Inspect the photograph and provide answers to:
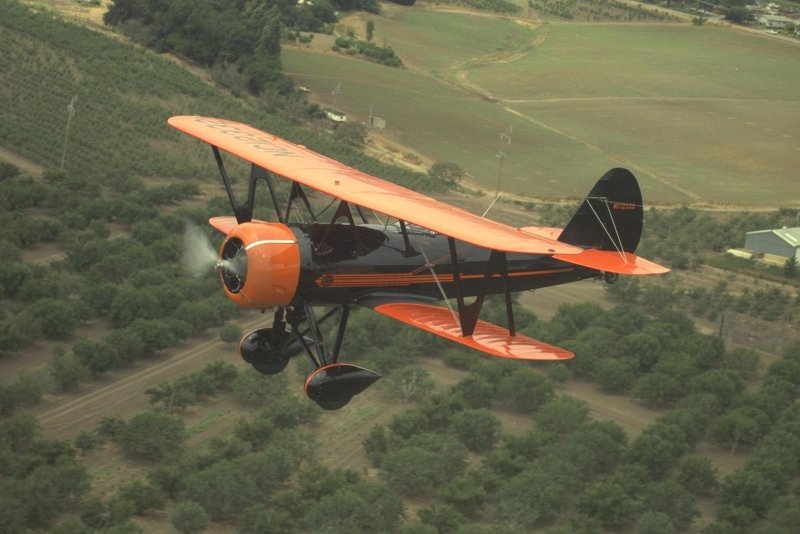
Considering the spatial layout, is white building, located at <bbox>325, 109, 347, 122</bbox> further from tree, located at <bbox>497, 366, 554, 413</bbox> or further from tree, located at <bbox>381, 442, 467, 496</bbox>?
tree, located at <bbox>381, 442, 467, 496</bbox>

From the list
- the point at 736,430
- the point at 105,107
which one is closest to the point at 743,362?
the point at 736,430

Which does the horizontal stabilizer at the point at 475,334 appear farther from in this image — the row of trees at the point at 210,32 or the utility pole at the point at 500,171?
the row of trees at the point at 210,32

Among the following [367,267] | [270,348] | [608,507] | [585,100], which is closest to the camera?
[367,267]

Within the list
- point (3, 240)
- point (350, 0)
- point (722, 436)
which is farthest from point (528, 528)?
A: point (350, 0)

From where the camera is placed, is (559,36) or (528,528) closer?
(528,528)

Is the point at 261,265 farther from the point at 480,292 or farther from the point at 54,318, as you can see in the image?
the point at 54,318

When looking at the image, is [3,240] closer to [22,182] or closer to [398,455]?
[22,182]
